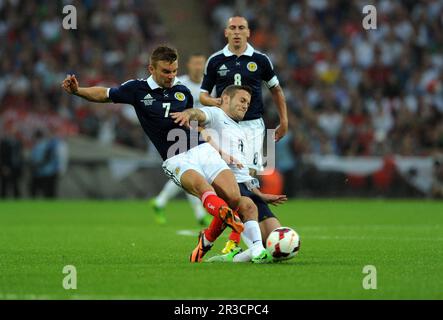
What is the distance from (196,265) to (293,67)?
18.5 m

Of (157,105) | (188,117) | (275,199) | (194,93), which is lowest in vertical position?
(275,199)

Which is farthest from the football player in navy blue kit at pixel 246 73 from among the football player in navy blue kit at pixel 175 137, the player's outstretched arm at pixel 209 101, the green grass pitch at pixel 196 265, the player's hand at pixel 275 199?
the green grass pitch at pixel 196 265

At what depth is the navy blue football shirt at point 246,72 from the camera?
11.3m

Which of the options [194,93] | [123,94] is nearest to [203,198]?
[123,94]

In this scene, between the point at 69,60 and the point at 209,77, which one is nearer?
the point at 209,77

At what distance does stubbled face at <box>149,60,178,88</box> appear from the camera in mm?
10016

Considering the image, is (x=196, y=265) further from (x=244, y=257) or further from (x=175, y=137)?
(x=175, y=137)

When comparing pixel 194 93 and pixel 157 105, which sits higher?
pixel 194 93

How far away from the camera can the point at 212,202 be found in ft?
29.9

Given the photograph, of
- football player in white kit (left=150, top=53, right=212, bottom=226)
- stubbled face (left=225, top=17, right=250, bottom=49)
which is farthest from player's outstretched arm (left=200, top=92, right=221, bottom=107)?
football player in white kit (left=150, top=53, right=212, bottom=226)

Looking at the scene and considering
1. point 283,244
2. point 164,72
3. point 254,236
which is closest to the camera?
point 283,244

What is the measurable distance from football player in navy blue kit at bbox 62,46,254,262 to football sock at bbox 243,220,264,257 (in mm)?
150

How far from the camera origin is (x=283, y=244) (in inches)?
368

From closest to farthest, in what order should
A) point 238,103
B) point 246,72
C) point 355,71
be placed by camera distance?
point 238,103, point 246,72, point 355,71
